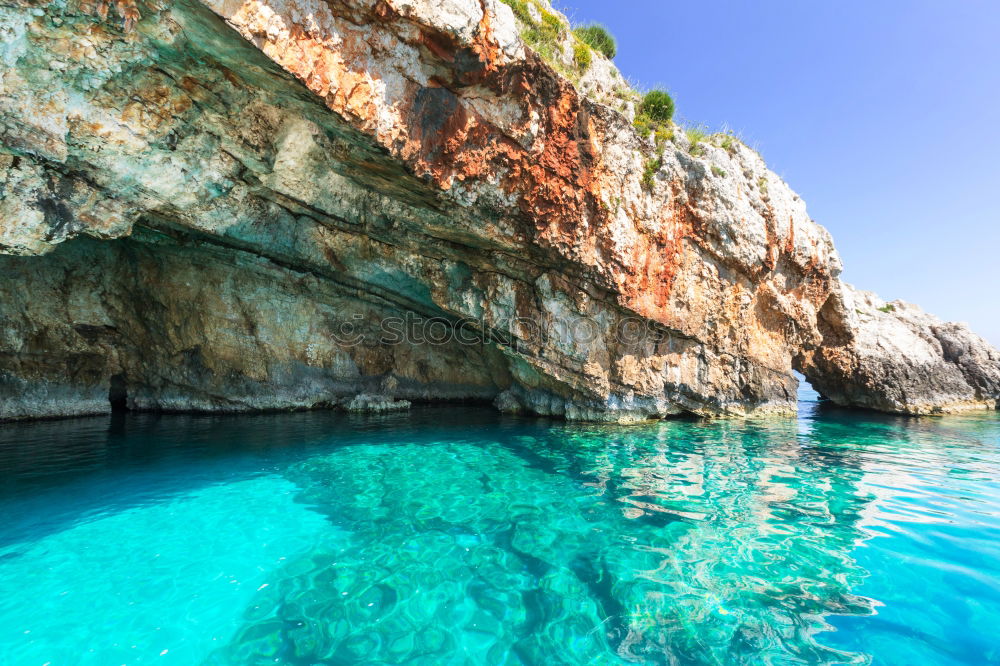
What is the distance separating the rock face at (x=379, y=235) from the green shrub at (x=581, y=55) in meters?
0.92

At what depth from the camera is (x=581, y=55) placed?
14.2m

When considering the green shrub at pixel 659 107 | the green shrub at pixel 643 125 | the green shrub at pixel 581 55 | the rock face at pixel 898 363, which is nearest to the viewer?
the green shrub at pixel 581 55

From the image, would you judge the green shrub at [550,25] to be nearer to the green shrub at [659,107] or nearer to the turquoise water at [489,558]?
the green shrub at [659,107]

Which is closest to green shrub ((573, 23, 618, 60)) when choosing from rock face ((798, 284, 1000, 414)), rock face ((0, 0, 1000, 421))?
rock face ((0, 0, 1000, 421))

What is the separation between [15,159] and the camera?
6.89 metres

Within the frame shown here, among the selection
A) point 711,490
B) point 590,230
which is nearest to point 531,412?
point 590,230

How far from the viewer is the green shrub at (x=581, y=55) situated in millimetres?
14218

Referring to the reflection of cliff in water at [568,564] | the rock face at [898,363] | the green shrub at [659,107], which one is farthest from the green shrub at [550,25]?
the rock face at [898,363]

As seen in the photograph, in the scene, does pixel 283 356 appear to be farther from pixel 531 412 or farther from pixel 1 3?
pixel 1 3

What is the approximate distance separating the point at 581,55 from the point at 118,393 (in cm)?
2164

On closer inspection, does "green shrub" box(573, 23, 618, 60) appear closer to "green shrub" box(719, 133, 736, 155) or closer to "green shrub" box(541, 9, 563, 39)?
"green shrub" box(541, 9, 563, 39)

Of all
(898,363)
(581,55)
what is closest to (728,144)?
(581,55)

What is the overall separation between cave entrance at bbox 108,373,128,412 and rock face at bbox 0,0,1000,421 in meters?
0.14

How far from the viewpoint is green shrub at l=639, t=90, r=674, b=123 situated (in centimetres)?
1570
